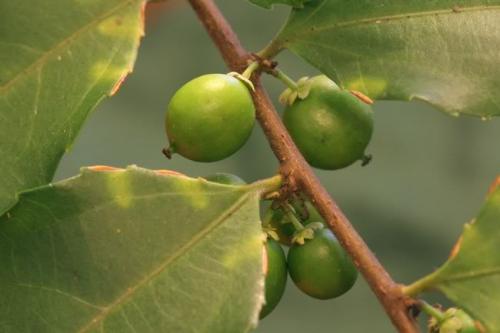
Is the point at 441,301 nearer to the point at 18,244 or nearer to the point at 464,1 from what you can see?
the point at 464,1

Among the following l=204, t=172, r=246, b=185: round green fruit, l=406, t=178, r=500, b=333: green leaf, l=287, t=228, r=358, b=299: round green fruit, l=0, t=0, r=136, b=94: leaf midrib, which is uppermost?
l=0, t=0, r=136, b=94: leaf midrib

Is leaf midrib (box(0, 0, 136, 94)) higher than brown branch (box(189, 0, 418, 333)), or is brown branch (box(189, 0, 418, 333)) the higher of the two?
leaf midrib (box(0, 0, 136, 94))

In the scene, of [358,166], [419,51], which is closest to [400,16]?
[419,51]

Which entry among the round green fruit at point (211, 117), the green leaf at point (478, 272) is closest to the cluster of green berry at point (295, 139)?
the round green fruit at point (211, 117)

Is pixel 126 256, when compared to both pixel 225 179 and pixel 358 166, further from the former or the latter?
pixel 358 166

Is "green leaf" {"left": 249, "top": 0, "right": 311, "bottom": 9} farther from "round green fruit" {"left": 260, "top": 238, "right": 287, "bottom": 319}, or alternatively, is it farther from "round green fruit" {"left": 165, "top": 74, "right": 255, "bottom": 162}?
"round green fruit" {"left": 260, "top": 238, "right": 287, "bottom": 319}

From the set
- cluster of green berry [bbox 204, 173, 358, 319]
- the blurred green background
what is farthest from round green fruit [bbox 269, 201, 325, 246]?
the blurred green background

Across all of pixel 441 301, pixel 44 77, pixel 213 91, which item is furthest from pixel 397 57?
pixel 441 301
